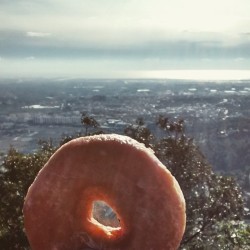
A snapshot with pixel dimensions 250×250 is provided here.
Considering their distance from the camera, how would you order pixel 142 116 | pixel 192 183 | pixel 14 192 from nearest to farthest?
pixel 14 192, pixel 192 183, pixel 142 116

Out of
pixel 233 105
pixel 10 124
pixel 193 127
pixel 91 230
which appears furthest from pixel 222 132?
pixel 91 230

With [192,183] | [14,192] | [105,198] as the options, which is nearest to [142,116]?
[192,183]

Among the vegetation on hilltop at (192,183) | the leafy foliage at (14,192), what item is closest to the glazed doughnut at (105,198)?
the leafy foliage at (14,192)

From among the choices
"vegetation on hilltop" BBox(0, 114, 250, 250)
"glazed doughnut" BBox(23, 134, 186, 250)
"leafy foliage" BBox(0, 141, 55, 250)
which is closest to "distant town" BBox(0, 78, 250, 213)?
"vegetation on hilltop" BBox(0, 114, 250, 250)

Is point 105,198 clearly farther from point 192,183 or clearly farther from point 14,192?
point 192,183

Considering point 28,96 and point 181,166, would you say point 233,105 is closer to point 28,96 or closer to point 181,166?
point 28,96

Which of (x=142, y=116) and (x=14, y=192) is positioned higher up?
(x=14, y=192)
